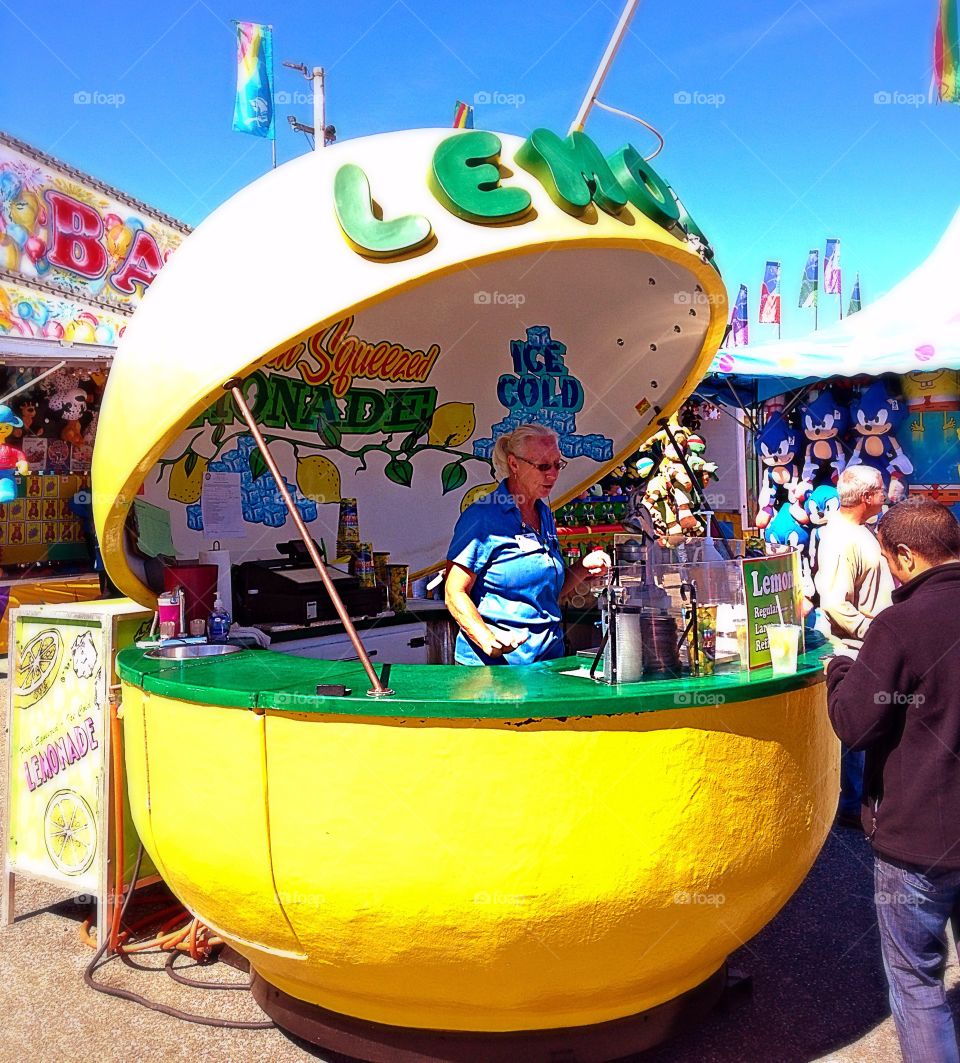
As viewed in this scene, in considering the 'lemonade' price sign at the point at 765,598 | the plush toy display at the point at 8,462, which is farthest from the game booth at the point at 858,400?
the plush toy display at the point at 8,462

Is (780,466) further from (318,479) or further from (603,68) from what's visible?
(603,68)

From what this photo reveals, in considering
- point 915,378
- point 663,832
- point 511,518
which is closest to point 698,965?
point 663,832

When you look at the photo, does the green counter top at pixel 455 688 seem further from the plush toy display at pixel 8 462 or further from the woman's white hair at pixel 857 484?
the plush toy display at pixel 8 462

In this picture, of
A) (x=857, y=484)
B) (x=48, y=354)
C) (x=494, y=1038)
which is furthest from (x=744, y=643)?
(x=48, y=354)

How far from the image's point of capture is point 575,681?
9.70 feet

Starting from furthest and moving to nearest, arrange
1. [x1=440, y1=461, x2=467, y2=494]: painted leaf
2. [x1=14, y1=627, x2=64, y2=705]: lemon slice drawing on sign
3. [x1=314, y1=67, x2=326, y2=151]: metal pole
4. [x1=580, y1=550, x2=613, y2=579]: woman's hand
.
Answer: [x1=314, y1=67, x2=326, y2=151]: metal pole, [x1=440, y1=461, x2=467, y2=494]: painted leaf, [x1=14, y1=627, x2=64, y2=705]: lemon slice drawing on sign, [x1=580, y1=550, x2=613, y2=579]: woman's hand

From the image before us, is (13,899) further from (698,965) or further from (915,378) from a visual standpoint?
(915,378)

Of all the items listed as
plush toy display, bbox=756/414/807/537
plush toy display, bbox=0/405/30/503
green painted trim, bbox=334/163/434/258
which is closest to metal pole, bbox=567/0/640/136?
green painted trim, bbox=334/163/434/258

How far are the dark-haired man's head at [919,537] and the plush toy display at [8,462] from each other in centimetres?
910

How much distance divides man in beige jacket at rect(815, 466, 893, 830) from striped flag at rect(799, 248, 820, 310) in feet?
106

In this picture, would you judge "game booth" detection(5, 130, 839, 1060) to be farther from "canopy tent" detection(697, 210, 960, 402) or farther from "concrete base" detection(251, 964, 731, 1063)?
"canopy tent" detection(697, 210, 960, 402)

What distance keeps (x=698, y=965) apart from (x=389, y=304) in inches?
143

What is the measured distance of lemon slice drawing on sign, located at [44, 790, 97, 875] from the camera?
409cm

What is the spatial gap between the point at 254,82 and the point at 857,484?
14449 millimetres
